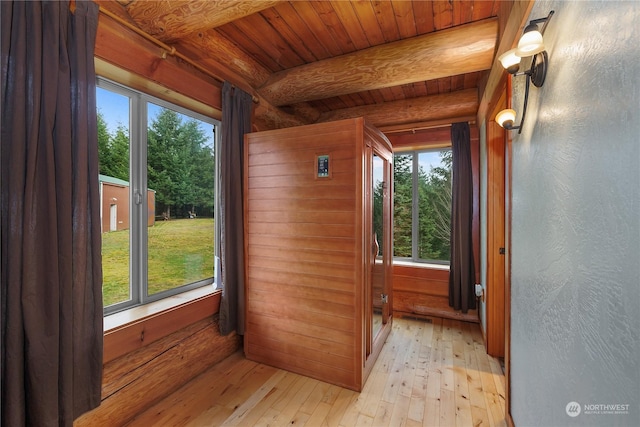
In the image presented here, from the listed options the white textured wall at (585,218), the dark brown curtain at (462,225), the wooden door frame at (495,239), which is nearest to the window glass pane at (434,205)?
the dark brown curtain at (462,225)

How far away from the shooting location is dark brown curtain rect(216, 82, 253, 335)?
225 cm

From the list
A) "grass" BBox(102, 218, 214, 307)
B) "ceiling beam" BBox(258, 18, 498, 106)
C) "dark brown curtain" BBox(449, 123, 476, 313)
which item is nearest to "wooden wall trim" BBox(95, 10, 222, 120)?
"ceiling beam" BBox(258, 18, 498, 106)

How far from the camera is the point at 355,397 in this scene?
1900 millimetres

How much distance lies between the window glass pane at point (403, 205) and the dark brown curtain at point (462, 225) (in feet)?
2.18

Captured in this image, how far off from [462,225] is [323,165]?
2.02 meters

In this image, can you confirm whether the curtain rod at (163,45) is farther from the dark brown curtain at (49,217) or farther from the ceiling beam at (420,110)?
the ceiling beam at (420,110)

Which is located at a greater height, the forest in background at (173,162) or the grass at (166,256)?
the forest in background at (173,162)

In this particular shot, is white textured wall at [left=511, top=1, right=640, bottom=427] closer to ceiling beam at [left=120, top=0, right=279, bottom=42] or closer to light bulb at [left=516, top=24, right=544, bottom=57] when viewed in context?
light bulb at [left=516, top=24, right=544, bottom=57]

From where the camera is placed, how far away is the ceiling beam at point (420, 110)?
304 cm

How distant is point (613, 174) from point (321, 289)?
1.73 meters

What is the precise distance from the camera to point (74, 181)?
1.35 meters

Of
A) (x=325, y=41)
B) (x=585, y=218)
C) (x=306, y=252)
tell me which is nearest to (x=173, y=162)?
(x=306, y=252)

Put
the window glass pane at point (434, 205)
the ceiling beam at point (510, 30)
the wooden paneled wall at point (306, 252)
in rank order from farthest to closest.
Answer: the window glass pane at point (434, 205) < the wooden paneled wall at point (306, 252) < the ceiling beam at point (510, 30)

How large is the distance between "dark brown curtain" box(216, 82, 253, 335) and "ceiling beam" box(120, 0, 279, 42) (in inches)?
23.6
